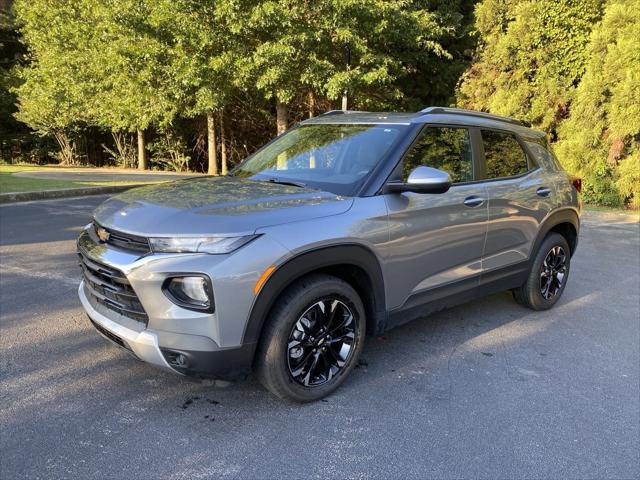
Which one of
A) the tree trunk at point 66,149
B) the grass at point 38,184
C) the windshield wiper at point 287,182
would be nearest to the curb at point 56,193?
the grass at point 38,184

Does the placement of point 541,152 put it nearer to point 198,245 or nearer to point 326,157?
point 326,157

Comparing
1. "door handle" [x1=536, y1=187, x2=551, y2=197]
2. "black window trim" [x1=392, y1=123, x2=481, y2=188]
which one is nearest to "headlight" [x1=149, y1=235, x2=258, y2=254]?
"black window trim" [x1=392, y1=123, x2=481, y2=188]

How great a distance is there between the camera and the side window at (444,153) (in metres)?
3.66

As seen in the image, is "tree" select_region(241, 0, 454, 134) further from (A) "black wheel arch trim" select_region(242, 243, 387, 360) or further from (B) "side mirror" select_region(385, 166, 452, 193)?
(A) "black wheel arch trim" select_region(242, 243, 387, 360)

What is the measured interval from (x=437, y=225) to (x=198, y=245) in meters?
1.76

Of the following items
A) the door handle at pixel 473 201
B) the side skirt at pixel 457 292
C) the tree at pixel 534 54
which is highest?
the tree at pixel 534 54

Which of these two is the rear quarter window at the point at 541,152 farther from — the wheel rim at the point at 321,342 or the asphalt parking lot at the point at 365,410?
the wheel rim at the point at 321,342

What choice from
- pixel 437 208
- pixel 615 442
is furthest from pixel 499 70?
pixel 615 442

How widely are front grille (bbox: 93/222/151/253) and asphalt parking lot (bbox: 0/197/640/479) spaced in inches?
38.8

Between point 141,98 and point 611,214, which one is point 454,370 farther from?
point 141,98

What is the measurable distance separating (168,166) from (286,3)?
41.4 ft

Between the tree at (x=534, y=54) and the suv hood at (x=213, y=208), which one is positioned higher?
the tree at (x=534, y=54)

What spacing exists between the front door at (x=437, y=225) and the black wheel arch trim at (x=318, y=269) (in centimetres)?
11

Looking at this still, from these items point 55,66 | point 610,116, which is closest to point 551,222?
point 610,116
